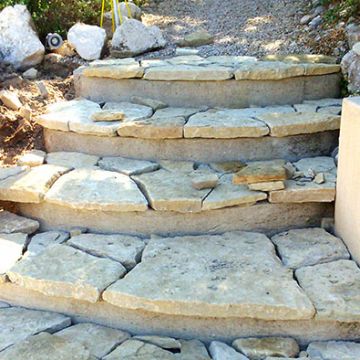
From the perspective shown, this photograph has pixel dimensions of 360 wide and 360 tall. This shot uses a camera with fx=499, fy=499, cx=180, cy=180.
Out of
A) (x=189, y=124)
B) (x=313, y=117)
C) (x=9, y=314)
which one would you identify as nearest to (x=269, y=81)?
(x=313, y=117)

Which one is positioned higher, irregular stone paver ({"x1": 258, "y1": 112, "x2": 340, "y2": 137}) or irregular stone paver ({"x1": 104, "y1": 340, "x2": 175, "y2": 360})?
irregular stone paver ({"x1": 258, "y1": 112, "x2": 340, "y2": 137})

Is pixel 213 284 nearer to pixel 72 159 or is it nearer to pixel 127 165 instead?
pixel 127 165

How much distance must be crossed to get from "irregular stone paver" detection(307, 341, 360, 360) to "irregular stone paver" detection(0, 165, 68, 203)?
1545 mm

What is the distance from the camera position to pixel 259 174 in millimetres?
2596

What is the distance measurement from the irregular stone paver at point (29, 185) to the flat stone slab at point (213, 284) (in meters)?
0.69

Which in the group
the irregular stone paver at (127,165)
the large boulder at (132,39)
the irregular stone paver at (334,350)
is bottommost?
the irregular stone paver at (334,350)

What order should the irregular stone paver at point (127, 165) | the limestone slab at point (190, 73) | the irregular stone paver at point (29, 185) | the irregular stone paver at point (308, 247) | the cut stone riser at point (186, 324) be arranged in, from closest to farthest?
the cut stone riser at point (186, 324) < the irregular stone paver at point (308, 247) < the irregular stone paver at point (29, 185) < the irregular stone paver at point (127, 165) < the limestone slab at point (190, 73)

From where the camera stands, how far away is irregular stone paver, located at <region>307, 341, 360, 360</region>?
6.52 ft

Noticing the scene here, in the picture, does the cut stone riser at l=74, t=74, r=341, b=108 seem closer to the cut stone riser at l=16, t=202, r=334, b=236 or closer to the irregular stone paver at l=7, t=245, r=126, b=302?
the cut stone riser at l=16, t=202, r=334, b=236

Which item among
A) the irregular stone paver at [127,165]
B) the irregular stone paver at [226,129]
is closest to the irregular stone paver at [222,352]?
the irregular stone paver at [127,165]

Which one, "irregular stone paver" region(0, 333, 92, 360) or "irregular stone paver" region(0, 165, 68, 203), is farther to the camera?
"irregular stone paver" region(0, 165, 68, 203)

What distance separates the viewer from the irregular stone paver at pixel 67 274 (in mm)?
2189

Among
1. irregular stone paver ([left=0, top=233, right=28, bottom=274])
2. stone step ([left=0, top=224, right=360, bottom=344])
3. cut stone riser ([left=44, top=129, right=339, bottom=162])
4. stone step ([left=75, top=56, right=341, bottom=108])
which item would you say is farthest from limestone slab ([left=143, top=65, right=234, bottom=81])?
irregular stone paver ([left=0, top=233, right=28, bottom=274])

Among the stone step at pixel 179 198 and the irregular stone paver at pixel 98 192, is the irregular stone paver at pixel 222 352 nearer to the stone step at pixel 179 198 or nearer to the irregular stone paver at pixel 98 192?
the stone step at pixel 179 198
